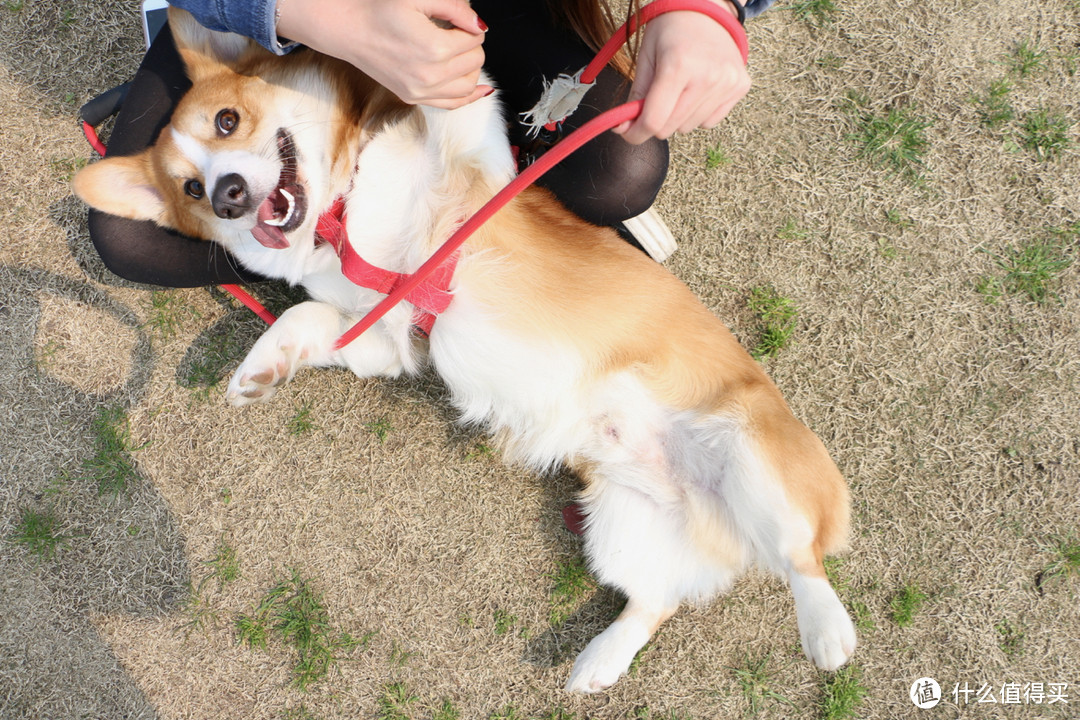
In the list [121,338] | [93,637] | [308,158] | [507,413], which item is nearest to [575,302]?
[507,413]

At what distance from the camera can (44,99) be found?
107 inches

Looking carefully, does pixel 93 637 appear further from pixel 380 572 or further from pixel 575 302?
pixel 575 302

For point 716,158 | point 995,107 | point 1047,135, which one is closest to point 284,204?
point 716,158

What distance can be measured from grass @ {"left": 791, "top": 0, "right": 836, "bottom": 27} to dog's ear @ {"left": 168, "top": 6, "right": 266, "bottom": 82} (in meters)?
2.10

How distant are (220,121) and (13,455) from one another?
1.82 meters

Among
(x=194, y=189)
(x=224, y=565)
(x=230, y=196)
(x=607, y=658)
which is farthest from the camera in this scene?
(x=224, y=565)

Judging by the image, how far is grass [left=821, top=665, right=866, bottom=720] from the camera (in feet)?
7.88

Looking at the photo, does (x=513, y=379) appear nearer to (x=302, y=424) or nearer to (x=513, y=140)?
(x=513, y=140)

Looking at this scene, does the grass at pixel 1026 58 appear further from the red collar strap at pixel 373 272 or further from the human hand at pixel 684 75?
the red collar strap at pixel 373 272

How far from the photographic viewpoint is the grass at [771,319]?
2.53 m

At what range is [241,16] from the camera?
4.99 ft

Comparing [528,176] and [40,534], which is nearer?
[528,176]

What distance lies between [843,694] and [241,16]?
9.48 feet

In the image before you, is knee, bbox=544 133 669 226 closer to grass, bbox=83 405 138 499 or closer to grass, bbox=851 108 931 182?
grass, bbox=851 108 931 182
